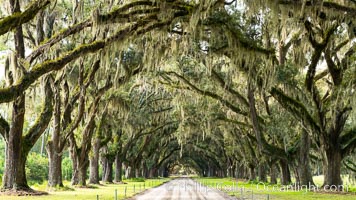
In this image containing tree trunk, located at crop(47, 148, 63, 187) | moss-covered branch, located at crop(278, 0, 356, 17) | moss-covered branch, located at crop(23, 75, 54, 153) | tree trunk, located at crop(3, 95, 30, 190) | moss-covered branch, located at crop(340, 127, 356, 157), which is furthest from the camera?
tree trunk, located at crop(47, 148, 63, 187)

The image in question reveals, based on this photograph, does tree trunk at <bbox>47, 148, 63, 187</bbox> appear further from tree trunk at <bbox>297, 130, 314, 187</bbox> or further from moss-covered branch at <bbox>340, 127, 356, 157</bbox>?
moss-covered branch at <bbox>340, 127, 356, 157</bbox>

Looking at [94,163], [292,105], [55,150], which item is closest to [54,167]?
[55,150]

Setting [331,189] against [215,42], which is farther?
[331,189]

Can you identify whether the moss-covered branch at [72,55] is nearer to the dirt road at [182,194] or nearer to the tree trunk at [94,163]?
the dirt road at [182,194]

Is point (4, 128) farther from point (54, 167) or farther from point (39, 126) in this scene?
point (54, 167)

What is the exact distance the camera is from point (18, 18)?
10.4m

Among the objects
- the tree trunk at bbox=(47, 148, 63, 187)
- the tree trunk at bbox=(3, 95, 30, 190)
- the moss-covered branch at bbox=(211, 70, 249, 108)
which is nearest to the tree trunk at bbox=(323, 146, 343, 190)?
the moss-covered branch at bbox=(211, 70, 249, 108)

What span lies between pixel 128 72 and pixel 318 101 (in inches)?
335

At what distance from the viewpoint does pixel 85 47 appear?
38.6 feet

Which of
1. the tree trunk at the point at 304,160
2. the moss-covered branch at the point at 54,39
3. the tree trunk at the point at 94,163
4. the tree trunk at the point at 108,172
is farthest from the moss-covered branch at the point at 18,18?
the tree trunk at the point at 108,172

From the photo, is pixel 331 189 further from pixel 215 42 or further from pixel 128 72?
pixel 128 72

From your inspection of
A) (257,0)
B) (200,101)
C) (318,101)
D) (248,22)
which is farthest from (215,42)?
(200,101)

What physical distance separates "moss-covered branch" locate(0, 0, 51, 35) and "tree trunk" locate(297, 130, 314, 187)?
14937mm

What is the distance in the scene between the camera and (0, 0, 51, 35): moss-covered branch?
33.2ft
